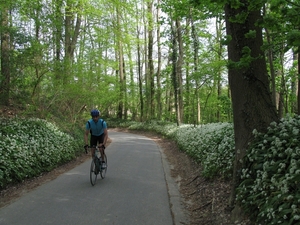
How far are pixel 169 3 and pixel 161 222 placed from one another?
12.1 m

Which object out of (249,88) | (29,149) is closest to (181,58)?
(29,149)

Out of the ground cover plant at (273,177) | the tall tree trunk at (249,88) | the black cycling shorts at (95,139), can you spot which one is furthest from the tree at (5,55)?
the ground cover plant at (273,177)

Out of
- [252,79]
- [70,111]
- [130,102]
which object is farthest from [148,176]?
[130,102]

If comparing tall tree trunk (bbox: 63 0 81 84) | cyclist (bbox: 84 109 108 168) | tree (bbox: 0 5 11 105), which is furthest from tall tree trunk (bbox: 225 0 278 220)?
tall tree trunk (bbox: 63 0 81 84)

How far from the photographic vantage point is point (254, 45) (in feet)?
16.3

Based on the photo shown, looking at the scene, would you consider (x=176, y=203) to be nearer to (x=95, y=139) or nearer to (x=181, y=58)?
(x=95, y=139)

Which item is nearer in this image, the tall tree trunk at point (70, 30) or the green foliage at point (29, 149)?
the green foliage at point (29, 149)

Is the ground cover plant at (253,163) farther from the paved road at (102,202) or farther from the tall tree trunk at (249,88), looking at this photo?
the paved road at (102,202)

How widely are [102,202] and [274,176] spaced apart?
3.69m

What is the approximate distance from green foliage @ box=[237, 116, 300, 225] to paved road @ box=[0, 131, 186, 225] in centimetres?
157

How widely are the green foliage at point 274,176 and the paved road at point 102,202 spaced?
5.14 ft

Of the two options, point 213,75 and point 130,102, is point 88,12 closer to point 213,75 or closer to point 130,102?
point 213,75

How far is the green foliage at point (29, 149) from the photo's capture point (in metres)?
7.06

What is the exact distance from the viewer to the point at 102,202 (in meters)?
5.93
